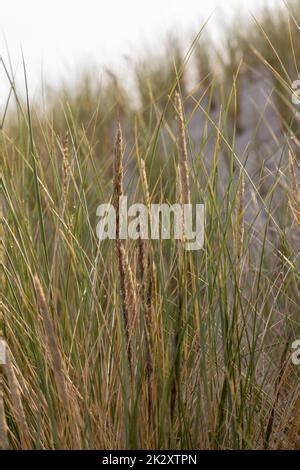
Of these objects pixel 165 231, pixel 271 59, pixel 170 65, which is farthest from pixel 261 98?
pixel 165 231

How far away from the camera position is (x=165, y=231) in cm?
190

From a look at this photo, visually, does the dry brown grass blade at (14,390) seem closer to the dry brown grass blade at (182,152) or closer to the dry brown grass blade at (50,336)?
the dry brown grass blade at (50,336)

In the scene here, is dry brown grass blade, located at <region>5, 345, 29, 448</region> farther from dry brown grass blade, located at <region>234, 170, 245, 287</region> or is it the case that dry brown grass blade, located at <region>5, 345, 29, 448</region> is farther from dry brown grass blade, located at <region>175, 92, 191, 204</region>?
dry brown grass blade, located at <region>234, 170, 245, 287</region>

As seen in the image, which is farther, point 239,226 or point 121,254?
point 239,226

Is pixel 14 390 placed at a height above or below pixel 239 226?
below
